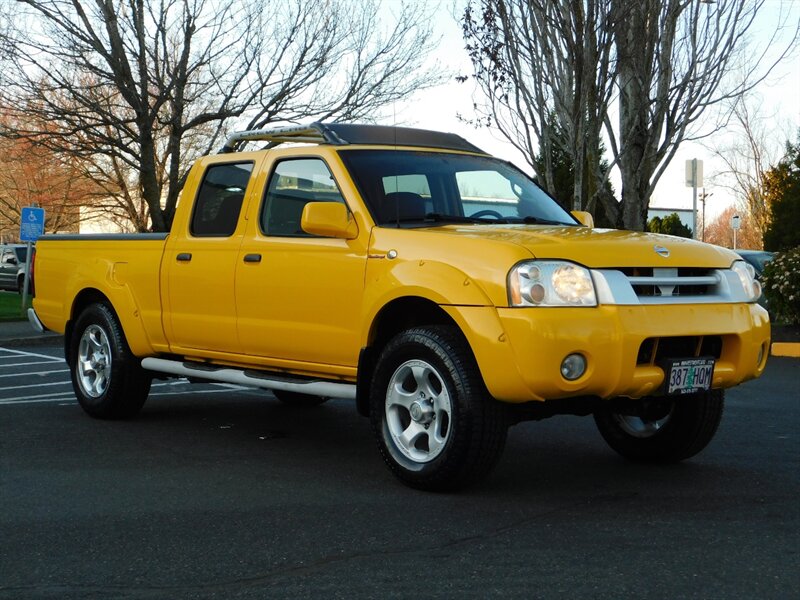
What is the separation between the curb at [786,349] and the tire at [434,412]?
33.8 ft

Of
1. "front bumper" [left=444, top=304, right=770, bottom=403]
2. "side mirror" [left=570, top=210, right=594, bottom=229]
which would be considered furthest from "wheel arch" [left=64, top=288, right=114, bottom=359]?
"front bumper" [left=444, top=304, right=770, bottom=403]

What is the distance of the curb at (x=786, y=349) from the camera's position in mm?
14984

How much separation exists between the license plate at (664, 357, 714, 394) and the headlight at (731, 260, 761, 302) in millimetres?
571

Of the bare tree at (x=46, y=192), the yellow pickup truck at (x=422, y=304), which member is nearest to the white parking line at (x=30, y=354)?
the yellow pickup truck at (x=422, y=304)

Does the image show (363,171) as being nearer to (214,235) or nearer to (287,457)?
(214,235)

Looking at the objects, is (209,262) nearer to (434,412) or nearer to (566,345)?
(434,412)

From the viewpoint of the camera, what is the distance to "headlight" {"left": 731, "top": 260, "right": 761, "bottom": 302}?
611cm

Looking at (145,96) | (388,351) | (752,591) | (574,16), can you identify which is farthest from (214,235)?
(145,96)

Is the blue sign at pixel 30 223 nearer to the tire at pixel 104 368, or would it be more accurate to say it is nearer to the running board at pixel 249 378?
the tire at pixel 104 368

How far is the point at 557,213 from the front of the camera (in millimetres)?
7203

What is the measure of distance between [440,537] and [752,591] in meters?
1.36

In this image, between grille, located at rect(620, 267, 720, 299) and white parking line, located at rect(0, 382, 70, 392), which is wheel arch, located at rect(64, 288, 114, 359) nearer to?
white parking line, located at rect(0, 382, 70, 392)

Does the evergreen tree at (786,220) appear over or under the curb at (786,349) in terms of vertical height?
over

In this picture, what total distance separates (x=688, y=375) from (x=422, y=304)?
56.3 inches
